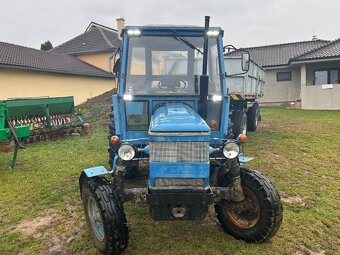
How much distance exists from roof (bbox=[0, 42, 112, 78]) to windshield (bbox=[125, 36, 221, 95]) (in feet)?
38.3

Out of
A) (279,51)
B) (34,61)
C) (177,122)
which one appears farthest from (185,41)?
(279,51)

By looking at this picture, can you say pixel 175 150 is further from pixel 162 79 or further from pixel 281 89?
pixel 281 89

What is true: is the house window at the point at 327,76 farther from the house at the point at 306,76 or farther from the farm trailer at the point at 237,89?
the farm trailer at the point at 237,89

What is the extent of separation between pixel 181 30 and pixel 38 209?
320 centimetres

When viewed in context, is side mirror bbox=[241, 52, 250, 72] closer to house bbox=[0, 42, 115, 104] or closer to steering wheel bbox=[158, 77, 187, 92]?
steering wheel bbox=[158, 77, 187, 92]

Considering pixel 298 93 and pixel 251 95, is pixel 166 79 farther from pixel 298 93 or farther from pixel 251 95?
pixel 298 93

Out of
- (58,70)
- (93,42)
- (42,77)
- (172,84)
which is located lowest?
(172,84)

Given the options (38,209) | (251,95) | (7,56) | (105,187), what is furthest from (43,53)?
(105,187)

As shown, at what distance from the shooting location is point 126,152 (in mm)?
3480

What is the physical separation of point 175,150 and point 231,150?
619mm

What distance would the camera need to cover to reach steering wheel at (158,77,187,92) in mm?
4531

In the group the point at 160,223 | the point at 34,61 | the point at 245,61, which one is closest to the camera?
the point at 160,223

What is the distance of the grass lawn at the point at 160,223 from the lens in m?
3.54

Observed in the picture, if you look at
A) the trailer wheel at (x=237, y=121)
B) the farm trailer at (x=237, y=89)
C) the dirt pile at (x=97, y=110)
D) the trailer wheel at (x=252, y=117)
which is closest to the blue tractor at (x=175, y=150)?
the farm trailer at (x=237, y=89)
